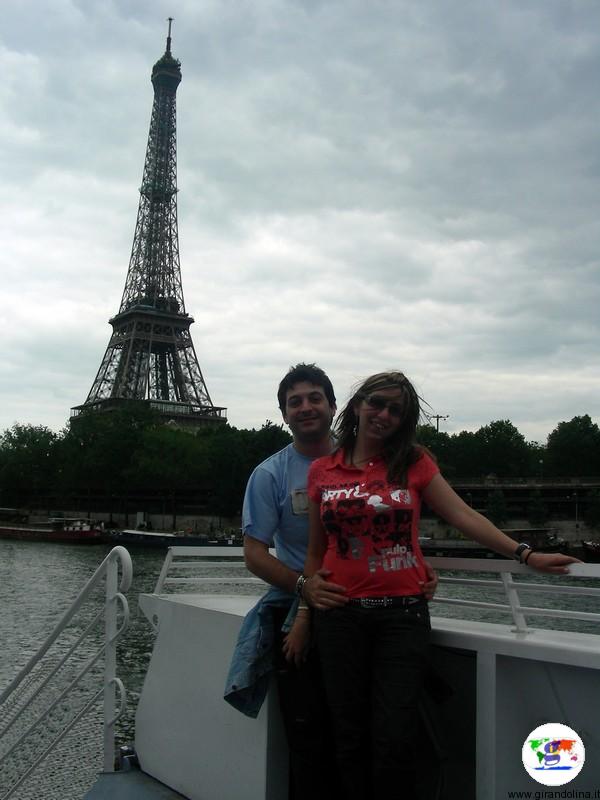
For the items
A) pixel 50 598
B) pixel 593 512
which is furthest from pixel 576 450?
pixel 50 598

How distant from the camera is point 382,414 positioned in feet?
10.0

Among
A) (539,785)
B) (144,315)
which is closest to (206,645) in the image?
(539,785)

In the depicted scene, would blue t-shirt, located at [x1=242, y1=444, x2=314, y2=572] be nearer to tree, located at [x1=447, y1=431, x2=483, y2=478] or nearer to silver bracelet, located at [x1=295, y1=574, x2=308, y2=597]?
silver bracelet, located at [x1=295, y1=574, x2=308, y2=597]

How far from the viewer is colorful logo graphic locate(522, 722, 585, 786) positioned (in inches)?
118

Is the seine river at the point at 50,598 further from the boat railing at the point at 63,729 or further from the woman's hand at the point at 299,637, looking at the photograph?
the woman's hand at the point at 299,637

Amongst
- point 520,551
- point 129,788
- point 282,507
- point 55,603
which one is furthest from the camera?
point 55,603

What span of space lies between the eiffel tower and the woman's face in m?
85.5

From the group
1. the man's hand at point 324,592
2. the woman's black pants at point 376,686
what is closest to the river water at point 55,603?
the woman's black pants at point 376,686

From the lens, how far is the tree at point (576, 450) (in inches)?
3260

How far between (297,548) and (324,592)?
57 centimetres

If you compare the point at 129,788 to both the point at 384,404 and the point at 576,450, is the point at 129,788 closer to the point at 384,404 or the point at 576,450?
the point at 384,404

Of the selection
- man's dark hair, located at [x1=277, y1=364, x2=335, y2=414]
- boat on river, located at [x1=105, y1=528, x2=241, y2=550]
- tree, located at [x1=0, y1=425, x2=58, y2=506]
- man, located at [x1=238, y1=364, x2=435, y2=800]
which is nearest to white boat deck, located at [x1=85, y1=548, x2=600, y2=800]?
man, located at [x1=238, y1=364, x2=435, y2=800]

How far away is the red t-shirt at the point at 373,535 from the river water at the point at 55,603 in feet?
30.8

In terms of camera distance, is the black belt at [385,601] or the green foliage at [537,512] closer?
the black belt at [385,601]
